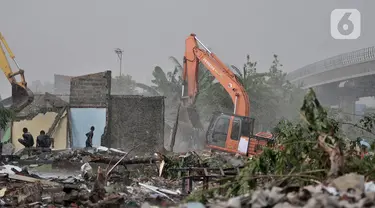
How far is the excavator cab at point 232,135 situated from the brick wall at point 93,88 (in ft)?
13.7

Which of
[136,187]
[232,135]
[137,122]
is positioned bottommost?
[136,187]

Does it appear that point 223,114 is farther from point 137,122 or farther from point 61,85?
point 61,85

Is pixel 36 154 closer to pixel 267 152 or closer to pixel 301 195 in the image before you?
pixel 267 152

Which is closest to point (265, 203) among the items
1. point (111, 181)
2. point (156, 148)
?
point (111, 181)

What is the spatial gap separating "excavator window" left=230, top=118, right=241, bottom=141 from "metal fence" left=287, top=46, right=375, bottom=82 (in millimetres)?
19674

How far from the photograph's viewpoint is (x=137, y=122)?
18078mm

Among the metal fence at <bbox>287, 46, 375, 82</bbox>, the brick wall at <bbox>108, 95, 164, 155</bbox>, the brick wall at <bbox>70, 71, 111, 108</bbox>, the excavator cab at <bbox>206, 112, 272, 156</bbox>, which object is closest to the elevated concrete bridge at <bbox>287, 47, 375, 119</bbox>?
the metal fence at <bbox>287, 46, 375, 82</bbox>

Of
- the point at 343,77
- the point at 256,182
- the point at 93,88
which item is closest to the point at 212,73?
the point at 93,88

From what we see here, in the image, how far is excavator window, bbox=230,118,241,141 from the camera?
1555 centimetres

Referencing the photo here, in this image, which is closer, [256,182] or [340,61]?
[256,182]

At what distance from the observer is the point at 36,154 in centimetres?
1495

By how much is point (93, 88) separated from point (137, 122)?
1863 millimetres

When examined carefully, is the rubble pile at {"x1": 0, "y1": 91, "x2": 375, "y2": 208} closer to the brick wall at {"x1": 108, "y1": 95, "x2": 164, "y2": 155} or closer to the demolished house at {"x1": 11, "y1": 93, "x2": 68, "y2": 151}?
the brick wall at {"x1": 108, "y1": 95, "x2": 164, "y2": 155}

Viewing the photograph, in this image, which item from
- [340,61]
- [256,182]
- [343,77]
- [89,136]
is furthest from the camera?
[343,77]
